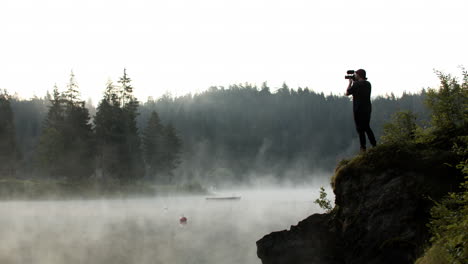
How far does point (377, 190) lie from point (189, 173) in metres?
121

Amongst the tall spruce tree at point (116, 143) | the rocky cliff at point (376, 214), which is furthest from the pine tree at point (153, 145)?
the rocky cliff at point (376, 214)

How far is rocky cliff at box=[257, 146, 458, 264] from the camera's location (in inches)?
384

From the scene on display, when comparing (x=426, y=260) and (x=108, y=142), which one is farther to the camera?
(x=108, y=142)

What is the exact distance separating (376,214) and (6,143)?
228ft

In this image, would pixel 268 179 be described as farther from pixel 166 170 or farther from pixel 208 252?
pixel 208 252

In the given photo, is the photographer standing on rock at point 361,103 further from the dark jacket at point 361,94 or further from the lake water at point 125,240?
the lake water at point 125,240

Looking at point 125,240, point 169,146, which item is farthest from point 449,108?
point 169,146

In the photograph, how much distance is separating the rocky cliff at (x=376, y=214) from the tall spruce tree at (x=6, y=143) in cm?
6605

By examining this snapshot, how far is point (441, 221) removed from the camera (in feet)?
23.8

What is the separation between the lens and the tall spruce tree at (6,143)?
68125 millimetres

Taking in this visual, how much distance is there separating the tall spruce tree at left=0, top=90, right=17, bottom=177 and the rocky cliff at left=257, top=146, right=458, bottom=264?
217 feet

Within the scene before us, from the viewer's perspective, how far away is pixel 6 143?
6819cm

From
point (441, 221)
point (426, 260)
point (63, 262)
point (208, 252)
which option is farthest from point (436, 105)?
point (63, 262)

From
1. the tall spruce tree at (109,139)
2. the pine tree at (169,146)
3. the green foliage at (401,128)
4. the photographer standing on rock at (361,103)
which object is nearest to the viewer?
the green foliage at (401,128)
